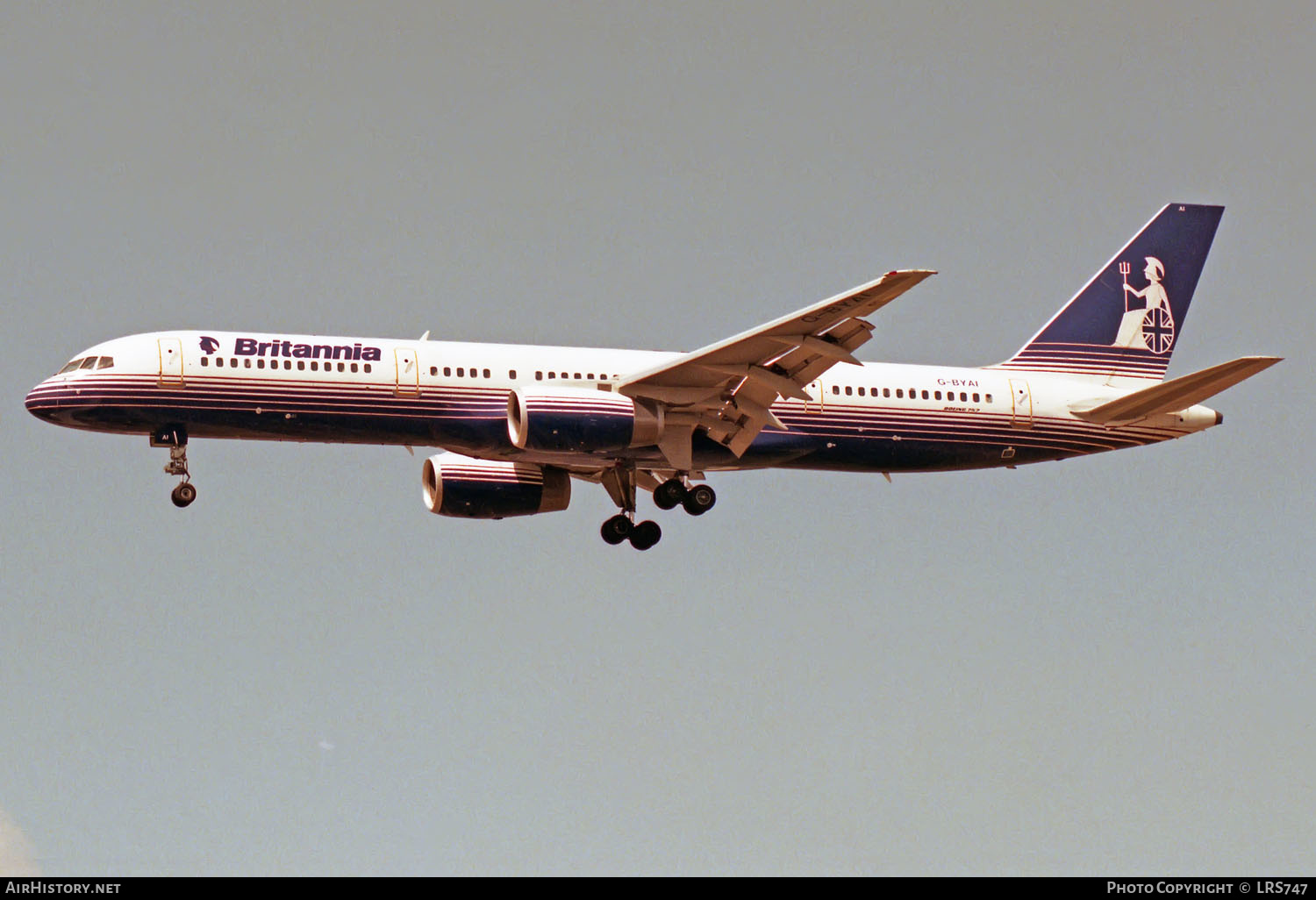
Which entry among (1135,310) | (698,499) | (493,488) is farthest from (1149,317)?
(493,488)

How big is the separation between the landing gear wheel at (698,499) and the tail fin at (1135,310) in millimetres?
8517

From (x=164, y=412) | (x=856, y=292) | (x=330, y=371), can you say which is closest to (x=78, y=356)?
(x=164, y=412)

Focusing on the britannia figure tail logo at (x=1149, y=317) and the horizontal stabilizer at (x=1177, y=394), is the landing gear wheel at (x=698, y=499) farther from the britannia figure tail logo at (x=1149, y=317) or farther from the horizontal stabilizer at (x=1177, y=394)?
the britannia figure tail logo at (x=1149, y=317)

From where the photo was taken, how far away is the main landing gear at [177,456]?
1738 inches

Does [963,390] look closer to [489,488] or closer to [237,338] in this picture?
[489,488]

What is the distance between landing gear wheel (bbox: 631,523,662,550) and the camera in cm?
4988

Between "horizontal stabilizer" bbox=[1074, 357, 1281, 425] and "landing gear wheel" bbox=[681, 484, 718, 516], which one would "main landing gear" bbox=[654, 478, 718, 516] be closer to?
"landing gear wheel" bbox=[681, 484, 718, 516]

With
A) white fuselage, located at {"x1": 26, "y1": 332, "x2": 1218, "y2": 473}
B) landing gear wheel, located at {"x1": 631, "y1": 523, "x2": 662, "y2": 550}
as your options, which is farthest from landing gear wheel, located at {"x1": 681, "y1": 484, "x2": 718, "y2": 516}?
landing gear wheel, located at {"x1": 631, "y1": 523, "x2": 662, "y2": 550}

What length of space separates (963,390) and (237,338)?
17.5 m

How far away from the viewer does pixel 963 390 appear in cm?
4788

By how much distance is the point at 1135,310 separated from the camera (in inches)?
2014

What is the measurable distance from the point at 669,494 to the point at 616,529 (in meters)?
2.54

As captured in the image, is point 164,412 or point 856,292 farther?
point 164,412

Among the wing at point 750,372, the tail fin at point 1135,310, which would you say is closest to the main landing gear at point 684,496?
the wing at point 750,372
